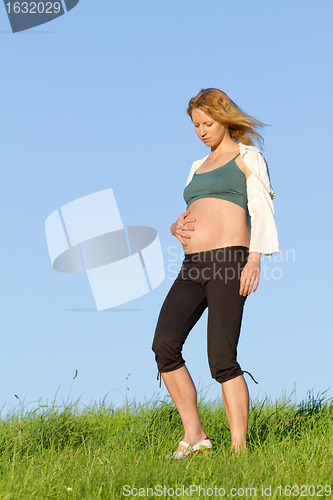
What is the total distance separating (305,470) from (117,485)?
1.12m

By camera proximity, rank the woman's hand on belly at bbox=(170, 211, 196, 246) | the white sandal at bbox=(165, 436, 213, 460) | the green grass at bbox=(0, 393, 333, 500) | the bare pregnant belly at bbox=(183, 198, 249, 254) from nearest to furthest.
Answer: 1. the green grass at bbox=(0, 393, 333, 500)
2. the white sandal at bbox=(165, 436, 213, 460)
3. the bare pregnant belly at bbox=(183, 198, 249, 254)
4. the woman's hand on belly at bbox=(170, 211, 196, 246)

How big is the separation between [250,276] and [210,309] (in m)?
0.35

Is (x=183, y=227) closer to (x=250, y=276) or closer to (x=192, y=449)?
(x=250, y=276)

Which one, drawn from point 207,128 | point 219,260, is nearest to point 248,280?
point 219,260

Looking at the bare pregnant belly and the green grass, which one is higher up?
the bare pregnant belly

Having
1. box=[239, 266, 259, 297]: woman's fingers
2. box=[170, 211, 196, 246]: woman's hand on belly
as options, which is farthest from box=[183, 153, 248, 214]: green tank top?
box=[239, 266, 259, 297]: woman's fingers

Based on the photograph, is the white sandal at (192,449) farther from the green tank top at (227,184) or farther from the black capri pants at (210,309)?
the green tank top at (227,184)

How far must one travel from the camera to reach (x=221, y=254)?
3.31m

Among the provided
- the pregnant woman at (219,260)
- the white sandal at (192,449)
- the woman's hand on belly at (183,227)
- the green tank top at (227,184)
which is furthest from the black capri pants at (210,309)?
the white sandal at (192,449)

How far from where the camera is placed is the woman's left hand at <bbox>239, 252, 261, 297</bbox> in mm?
3232

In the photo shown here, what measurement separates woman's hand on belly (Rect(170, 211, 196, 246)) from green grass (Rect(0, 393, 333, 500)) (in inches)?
56.9

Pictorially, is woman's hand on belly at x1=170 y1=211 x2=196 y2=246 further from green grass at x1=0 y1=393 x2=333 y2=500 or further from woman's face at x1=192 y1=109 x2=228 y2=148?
green grass at x1=0 y1=393 x2=333 y2=500

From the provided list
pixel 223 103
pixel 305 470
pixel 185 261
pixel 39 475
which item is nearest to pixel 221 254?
→ pixel 185 261

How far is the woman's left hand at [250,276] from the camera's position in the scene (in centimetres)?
323
